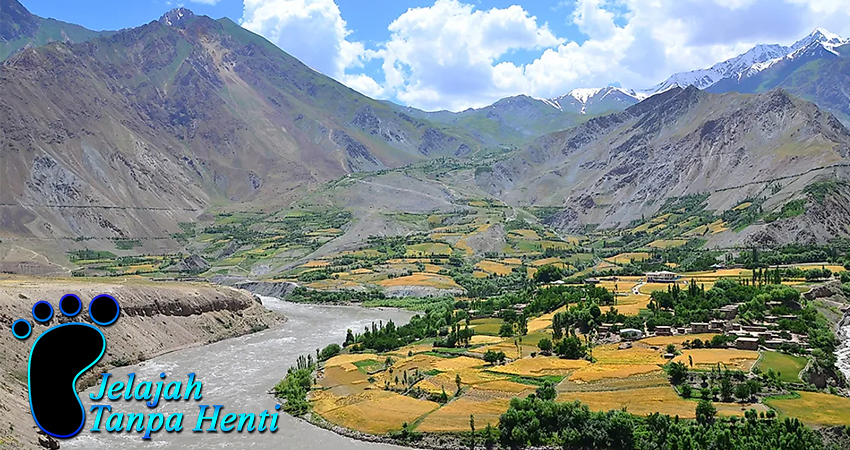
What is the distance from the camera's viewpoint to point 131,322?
71.9m

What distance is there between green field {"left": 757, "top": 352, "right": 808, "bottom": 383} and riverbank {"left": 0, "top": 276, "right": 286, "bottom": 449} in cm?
4951

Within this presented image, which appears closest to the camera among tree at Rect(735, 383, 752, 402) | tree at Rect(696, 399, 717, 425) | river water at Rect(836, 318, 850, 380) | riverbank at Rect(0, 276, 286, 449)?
tree at Rect(696, 399, 717, 425)

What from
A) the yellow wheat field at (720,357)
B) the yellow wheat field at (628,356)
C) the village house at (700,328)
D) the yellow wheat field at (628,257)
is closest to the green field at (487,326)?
the yellow wheat field at (628,356)

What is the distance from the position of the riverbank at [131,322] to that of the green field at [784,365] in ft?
162

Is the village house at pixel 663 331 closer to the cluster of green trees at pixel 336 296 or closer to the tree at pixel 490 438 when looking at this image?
the tree at pixel 490 438

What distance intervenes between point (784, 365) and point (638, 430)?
18090 millimetres

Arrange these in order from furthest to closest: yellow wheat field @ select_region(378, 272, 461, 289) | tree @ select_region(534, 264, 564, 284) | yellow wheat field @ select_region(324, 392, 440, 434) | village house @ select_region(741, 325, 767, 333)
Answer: yellow wheat field @ select_region(378, 272, 461, 289)
tree @ select_region(534, 264, 564, 284)
village house @ select_region(741, 325, 767, 333)
yellow wheat field @ select_region(324, 392, 440, 434)

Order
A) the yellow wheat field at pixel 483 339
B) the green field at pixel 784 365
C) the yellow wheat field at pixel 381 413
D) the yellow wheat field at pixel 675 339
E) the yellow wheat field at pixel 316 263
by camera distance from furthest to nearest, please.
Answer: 1. the yellow wheat field at pixel 316 263
2. the yellow wheat field at pixel 483 339
3. the yellow wheat field at pixel 675 339
4. the green field at pixel 784 365
5. the yellow wheat field at pixel 381 413

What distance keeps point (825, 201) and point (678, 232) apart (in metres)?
35.3

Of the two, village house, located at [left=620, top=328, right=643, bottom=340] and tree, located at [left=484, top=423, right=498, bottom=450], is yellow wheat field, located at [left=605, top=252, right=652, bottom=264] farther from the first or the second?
tree, located at [left=484, top=423, right=498, bottom=450]

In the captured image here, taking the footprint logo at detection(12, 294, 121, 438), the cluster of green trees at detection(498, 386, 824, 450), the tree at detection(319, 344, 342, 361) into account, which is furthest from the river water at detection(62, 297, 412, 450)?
the footprint logo at detection(12, 294, 121, 438)

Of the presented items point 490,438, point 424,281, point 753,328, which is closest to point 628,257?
point 424,281

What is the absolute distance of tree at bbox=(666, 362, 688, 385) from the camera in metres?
49.6

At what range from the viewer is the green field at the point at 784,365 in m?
48.8
